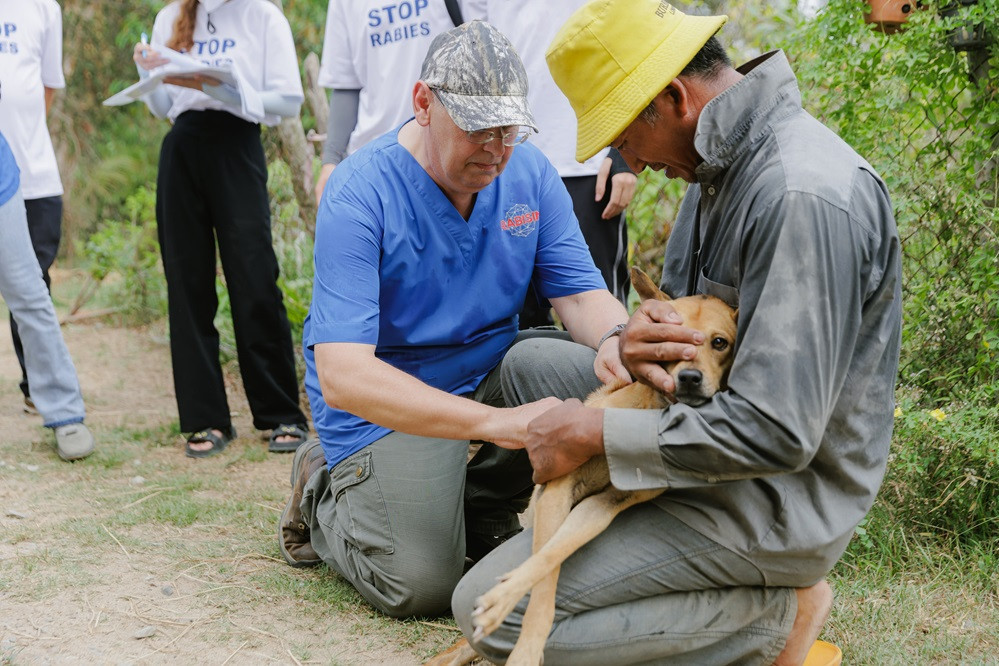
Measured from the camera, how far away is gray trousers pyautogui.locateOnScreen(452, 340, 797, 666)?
102 inches

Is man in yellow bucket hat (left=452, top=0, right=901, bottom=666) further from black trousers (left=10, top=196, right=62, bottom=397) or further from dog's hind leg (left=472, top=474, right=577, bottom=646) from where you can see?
black trousers (left=10, top=196, right=62, bottom=397)

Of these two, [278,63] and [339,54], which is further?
[278,63]

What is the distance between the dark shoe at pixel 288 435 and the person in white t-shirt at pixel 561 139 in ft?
5.08

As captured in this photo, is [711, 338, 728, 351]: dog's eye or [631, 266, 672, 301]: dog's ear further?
[631, 266, 672, 301]: dog's ear

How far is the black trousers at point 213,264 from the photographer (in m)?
5.03

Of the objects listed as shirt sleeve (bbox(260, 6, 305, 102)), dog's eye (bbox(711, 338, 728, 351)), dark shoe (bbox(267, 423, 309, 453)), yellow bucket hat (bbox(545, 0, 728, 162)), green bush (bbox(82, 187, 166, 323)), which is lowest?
green bush (bbox(82, 187, 166, 323))

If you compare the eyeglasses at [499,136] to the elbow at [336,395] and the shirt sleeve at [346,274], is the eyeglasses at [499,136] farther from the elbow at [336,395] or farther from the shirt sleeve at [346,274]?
the elbow at [336,395]

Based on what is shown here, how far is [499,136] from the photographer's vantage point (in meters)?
3.12

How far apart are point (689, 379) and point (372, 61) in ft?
9.24

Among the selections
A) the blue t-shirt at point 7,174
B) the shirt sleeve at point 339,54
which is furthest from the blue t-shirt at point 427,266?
the blue t-shirt at point 7,174

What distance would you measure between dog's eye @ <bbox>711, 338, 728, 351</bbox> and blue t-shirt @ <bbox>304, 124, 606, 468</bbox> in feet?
3.73

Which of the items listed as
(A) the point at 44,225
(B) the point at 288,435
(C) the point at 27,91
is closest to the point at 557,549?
(B) the point at 288,435

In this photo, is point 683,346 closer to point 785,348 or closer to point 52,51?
point 785,348

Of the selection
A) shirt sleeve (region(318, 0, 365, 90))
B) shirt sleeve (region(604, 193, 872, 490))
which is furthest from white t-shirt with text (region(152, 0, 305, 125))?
shirt sleeve (region(604, 193, 872, 490))
